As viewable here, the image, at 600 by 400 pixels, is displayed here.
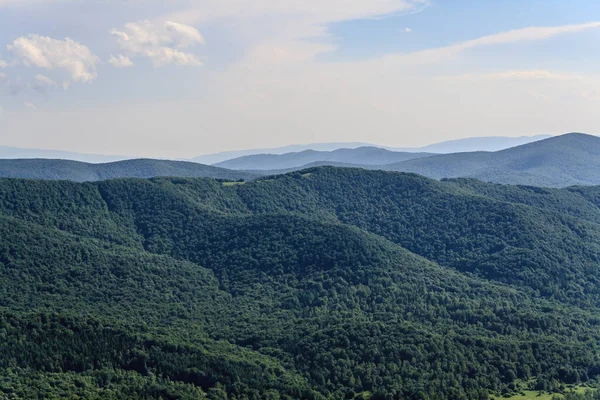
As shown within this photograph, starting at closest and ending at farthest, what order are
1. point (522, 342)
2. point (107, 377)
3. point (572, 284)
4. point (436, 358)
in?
point (107, 377) → point (436, 358) → point (522, 342) → point (572, 284)

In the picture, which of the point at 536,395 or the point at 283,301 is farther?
the point at 283,301

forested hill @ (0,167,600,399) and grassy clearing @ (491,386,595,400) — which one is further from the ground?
forested hill @ (0,167,600,399)

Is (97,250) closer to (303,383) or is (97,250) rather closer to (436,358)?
(303,383)

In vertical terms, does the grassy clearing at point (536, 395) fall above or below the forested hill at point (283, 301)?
below

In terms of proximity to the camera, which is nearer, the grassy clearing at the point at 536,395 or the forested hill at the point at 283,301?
the grassy clearing at the point at 536,395

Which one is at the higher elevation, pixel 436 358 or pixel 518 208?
pixel 518 208

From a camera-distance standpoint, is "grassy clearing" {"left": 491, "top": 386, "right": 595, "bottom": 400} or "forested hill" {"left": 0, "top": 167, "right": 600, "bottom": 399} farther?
"forested hill" {"left": 0, "top": 167, "right": 600, "bottom": 399}

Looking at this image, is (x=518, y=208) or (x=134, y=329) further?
(x=518, y=208)

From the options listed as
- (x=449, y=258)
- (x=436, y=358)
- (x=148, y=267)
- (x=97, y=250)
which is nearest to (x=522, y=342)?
(x=436, y=358)
